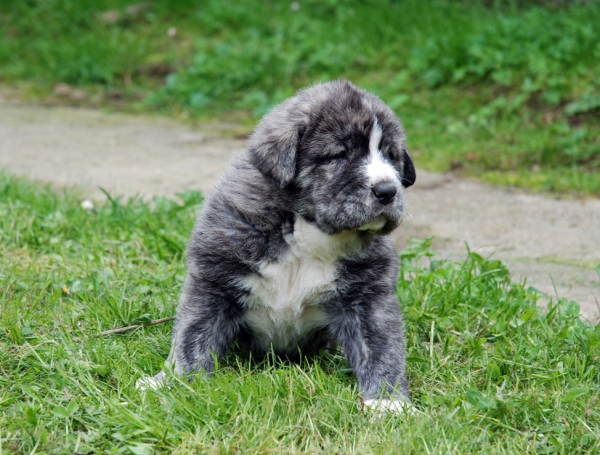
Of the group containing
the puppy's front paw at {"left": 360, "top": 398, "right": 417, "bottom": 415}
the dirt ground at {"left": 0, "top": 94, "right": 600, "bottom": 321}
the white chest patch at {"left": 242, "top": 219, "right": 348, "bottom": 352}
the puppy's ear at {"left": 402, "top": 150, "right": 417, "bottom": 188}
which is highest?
the puppy's ear at {"left": 402, "top": 150, "right": 417, "bottom": 188}

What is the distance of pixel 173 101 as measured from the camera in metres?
9.10

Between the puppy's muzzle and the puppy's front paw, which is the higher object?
the puppy's muzzle

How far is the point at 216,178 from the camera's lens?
426 centimetres

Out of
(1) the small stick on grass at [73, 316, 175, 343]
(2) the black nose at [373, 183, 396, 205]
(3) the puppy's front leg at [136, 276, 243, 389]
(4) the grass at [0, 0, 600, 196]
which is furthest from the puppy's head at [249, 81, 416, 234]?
(4) the grass at [0, 0, 600, 196]

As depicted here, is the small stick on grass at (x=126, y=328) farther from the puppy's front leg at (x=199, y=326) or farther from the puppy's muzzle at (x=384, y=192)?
the puppy's muzzle at (x=384, y=192)

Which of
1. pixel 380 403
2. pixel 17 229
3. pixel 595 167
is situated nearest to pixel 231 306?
pixel 380 403

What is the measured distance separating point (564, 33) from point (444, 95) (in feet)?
4.18

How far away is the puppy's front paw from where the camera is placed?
3.20m

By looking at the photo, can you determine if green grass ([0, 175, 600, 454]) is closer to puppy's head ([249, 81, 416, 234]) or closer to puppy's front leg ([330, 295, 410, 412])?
puppy's front leg ([330, 295, 410, 412])

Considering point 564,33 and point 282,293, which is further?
point 564,33

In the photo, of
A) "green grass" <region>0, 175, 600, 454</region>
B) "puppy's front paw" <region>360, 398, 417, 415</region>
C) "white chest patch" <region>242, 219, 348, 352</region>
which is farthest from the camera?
"white chest patch" <region>242, 219, 348, 352</region>

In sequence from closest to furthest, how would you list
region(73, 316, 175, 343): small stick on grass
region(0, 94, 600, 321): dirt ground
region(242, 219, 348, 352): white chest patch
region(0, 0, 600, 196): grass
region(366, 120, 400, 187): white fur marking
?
region(366, 120, 400, 187): white fur marking
region(242, 219, 348, 352): white chest patch
region(73, 316, 175, 343): small stick on grass
region(0, 94, 600, 321): dirt ground
region(0, 0, 600, 196): grass

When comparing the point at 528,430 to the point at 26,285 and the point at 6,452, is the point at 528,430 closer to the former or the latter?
the point at 6,452

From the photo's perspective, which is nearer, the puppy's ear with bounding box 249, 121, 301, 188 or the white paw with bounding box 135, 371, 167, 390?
the white paw with bounding box 135, 371, 167, 390
